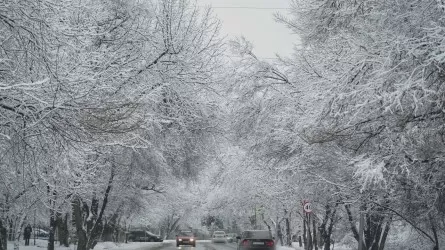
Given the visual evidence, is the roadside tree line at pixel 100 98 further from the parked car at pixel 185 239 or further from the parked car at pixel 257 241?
the parked car at pixel 185 239

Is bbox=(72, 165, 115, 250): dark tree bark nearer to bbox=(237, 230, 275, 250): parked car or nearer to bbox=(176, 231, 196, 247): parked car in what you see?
bbox=(237, 230, 275, 250): parked car

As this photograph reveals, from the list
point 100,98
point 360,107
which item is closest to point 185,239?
point 360,107

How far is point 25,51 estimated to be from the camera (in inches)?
281

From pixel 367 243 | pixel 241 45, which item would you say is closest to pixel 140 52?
pixel 241 45

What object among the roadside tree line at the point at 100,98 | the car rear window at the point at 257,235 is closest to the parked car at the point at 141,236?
the roadside tree line at the point at 100,98

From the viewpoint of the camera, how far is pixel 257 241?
2306 cm

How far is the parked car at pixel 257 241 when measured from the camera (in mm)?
22844

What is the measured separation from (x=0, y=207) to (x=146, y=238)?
4482 cm

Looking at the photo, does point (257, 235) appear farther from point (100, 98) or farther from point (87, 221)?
point (100, 98)

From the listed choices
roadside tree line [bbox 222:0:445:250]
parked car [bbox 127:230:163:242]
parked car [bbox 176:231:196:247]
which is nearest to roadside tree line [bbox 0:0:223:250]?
roadside tree line [bbox 222:0:445:250]

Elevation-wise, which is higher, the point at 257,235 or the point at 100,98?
the point at 100,98

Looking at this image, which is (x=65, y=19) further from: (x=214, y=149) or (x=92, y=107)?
(x=214, y=149)

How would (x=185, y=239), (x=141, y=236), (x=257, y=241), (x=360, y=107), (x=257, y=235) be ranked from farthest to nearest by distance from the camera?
(x=141, y=236)
(x=185, y=239)
(x=257, y=235)
(x=257, y=241)
(x=360, y=107)

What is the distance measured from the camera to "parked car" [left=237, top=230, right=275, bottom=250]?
22.8 m
